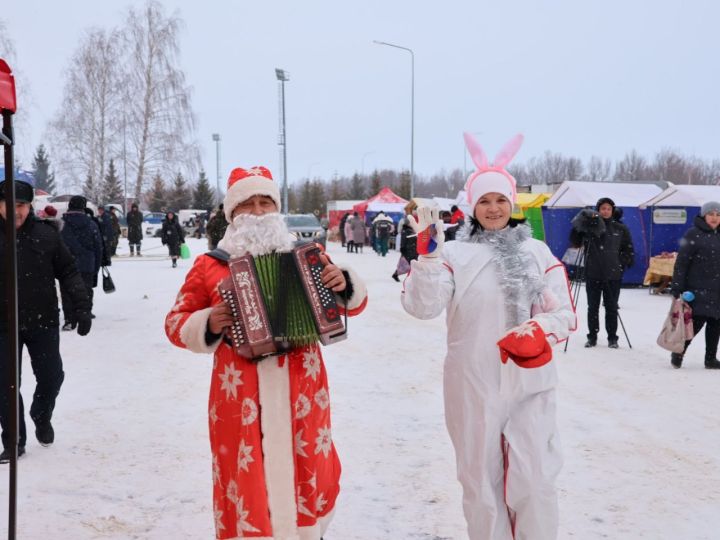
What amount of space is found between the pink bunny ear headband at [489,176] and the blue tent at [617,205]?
13835 millimetres

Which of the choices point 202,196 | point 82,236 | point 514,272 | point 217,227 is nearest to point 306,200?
point 202,196

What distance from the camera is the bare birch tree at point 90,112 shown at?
36.8m

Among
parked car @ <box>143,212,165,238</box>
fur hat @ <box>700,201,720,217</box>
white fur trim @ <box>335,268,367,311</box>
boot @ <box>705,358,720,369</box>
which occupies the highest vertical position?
fur hat @ <box>700,201,720,217</box>

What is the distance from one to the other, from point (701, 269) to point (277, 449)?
21.1 feet

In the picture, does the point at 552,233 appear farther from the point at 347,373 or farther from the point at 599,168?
the point at 599,168

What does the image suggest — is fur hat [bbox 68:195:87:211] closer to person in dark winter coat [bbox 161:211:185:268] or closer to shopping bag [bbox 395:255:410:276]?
shopping bag [bbox 395:255:410:276]

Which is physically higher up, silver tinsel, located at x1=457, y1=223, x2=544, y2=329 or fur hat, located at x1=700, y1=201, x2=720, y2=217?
fur hat, located at x1=700, y1=201, x2=720, y2=217

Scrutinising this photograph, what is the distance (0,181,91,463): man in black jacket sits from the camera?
496 centimetres

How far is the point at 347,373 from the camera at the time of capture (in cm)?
780

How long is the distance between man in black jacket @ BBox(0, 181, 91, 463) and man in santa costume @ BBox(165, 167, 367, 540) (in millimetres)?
2229

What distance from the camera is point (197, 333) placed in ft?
10.1

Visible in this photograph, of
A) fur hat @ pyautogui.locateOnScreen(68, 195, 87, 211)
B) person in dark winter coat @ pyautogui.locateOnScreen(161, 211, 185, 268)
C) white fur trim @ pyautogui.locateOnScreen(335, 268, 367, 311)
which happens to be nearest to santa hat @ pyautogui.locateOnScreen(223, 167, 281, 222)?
white fur trim @ pyautogui.locateOnScreen(335, 268, 367, 311)

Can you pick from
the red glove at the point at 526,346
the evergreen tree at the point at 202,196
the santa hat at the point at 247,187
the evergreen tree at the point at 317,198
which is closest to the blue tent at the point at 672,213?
the red glove at the point at 526,346

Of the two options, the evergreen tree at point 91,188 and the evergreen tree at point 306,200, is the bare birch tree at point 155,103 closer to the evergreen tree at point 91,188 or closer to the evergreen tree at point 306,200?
the evergreen tree at point 91,188
